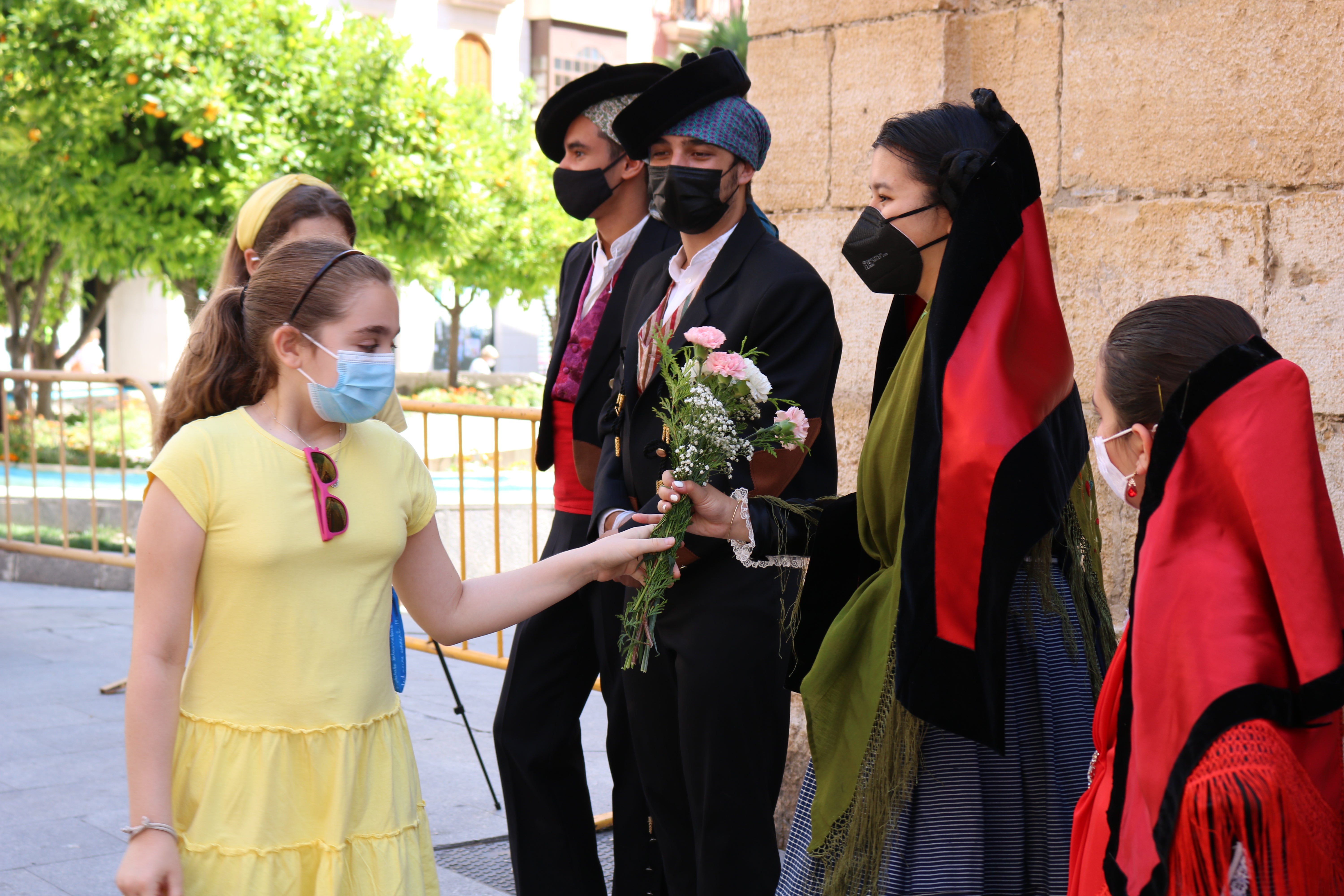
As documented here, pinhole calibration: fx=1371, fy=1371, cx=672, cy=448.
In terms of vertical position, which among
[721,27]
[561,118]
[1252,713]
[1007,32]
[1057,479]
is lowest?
[1252,713]

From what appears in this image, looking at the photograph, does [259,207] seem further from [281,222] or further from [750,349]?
[750,349]

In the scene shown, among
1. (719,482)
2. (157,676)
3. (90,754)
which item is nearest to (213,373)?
(157,676)

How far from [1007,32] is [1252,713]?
9.30 feet

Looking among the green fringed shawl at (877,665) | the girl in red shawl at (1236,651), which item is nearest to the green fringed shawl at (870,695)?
the green fringed shawl at (877,665)

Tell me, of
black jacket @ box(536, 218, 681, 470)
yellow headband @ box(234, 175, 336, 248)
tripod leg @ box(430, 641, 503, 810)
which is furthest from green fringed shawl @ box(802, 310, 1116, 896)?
tripod leg @ box(430, 641, 503, 810)

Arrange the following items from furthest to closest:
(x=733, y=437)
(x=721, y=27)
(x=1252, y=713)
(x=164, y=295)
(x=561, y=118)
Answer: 1. (x=721, y=27)
2. (x=164, y=295)
3. (x=561, y=118)
4. (x=733, y=437)
5. (x=1252, y=713)

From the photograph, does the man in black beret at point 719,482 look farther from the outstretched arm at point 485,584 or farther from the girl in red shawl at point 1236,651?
the girl in red shawl at point 1236,651

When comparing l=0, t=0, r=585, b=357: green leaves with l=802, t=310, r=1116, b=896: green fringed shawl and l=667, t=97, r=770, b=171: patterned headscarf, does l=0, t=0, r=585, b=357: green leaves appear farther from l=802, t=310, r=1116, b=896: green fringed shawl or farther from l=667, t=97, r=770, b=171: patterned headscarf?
l=802, t=310, r=1116, b=896: green fringed shawl

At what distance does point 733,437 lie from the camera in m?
2.73

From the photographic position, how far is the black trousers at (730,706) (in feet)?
9.93

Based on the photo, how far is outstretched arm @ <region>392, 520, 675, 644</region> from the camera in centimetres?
260

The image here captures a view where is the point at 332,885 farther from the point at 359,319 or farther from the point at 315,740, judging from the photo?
the point at 359,319

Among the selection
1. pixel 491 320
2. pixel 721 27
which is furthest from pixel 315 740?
pixel 491 320

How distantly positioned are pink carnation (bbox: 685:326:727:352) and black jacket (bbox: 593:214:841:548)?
23 cm
